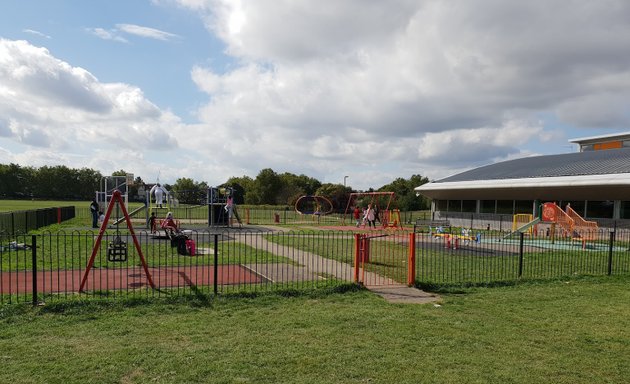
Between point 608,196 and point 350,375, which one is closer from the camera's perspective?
point 350,375

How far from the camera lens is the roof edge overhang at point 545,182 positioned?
93.5 ft

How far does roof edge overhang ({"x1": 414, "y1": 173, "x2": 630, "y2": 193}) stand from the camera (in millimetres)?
28508

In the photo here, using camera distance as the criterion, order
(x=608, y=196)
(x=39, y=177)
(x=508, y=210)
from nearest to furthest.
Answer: (x=608, y=196), (x=508, y=210), (x=39, y=177)

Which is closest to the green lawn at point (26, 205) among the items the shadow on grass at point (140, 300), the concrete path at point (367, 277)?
the concrete path at point (367, 277)

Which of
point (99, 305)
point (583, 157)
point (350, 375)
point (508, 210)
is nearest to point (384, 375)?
point (350, 375)

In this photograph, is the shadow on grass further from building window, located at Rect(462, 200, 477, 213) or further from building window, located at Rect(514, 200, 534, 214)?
building window, located at Rect(462, 200, 477, 213)

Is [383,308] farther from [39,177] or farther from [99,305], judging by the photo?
[39,177]

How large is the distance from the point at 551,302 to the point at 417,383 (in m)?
5.76

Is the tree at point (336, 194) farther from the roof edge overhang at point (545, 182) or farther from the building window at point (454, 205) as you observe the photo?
the roof edge overhang at point (545, 182)

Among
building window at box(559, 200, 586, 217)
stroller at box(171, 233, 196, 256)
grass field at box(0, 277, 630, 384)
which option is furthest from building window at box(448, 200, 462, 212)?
grass field at box(0, 277, 630, 384)

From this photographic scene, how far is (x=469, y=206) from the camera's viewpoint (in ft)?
143

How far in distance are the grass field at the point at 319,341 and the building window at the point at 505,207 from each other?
99.5ft

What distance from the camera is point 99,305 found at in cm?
840

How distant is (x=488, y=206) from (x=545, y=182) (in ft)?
25.9
